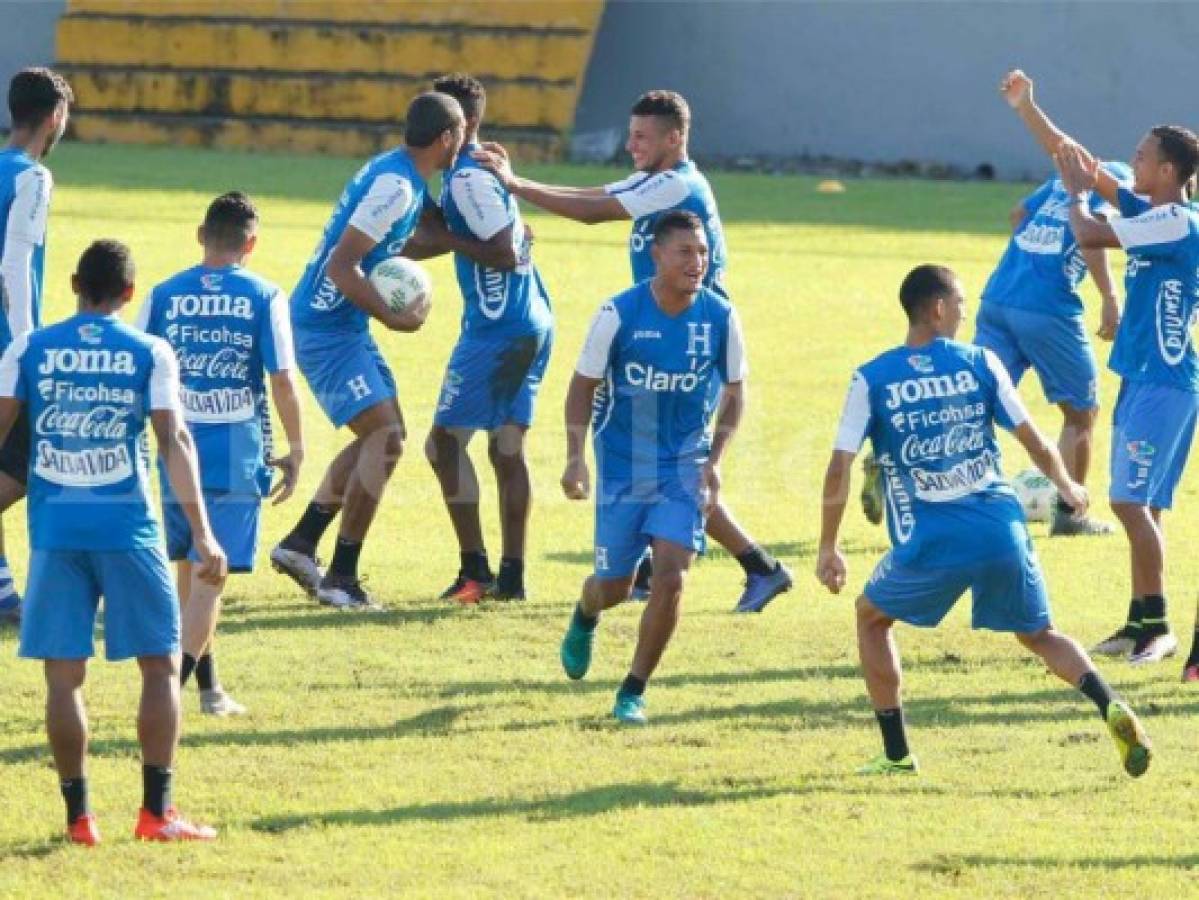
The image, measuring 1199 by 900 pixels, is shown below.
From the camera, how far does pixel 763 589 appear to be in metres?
11.2

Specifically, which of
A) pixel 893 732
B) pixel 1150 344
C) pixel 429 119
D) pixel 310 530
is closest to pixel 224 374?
pixel 429 119

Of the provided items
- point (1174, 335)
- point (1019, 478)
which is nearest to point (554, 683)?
point (1174, 335)

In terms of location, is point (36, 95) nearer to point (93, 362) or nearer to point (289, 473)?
point (289, 473)

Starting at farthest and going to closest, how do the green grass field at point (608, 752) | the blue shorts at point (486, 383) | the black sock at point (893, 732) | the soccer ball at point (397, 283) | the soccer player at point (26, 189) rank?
the blue shorts at point (486, 383) → the soccer ball at point (397, 283) → the soccer player at point (26, 189) → the black sock at point (893, 732) → the green grass field at point (608, 752)

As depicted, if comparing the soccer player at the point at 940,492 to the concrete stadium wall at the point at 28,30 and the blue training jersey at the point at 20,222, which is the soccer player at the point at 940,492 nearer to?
the blue training jersey at the point at 20,222

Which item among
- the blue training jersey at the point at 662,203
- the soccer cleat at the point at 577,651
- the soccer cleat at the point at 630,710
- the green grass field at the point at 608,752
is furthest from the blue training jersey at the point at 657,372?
the blue training jersey at the point at 662,203

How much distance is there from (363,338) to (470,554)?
3.87 feet

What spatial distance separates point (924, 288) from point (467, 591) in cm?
386

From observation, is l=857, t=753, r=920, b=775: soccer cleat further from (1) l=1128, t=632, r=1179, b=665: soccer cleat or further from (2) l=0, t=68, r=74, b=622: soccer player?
(2) l=0, t=68, r=74, b=622: soccer player

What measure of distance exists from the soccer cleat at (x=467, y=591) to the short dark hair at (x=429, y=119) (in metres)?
2.13

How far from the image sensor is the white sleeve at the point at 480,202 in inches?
445

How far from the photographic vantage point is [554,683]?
31.7 ft

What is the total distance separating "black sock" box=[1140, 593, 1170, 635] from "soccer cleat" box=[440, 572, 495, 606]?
3.12 meters

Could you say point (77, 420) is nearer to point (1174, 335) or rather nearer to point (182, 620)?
point (182, 620)
